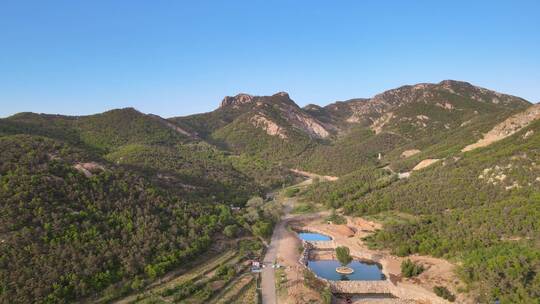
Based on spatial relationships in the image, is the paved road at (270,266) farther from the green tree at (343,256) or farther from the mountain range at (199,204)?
the green tree at (343,256)

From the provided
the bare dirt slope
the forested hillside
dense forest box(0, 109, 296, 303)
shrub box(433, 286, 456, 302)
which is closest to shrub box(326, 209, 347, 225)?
dense forest box(0, 109, 296, 303)

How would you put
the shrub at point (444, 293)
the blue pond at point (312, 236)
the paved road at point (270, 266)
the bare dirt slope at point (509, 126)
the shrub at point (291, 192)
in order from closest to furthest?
1. the shrub at point (444, 293)
2. the paved road at point (270, 266)
3. the blue pond at point (312, 236)
4. the bare dirt slope at point (509, 126)
5. the shrub at point (291, 192)

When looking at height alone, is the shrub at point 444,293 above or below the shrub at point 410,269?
below

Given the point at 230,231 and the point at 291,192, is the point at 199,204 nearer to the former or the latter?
the point at 230,231

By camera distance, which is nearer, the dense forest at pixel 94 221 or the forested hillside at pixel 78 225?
the forested hillside at pixel 78 225

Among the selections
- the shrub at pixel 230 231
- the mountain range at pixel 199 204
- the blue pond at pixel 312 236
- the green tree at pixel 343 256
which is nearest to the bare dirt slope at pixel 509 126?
the mountain range at pixel 199 204

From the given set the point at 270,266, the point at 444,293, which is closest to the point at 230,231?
the point at 270,266

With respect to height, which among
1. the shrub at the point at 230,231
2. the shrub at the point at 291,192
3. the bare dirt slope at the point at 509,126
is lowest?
the shrub at the point at 230,231
